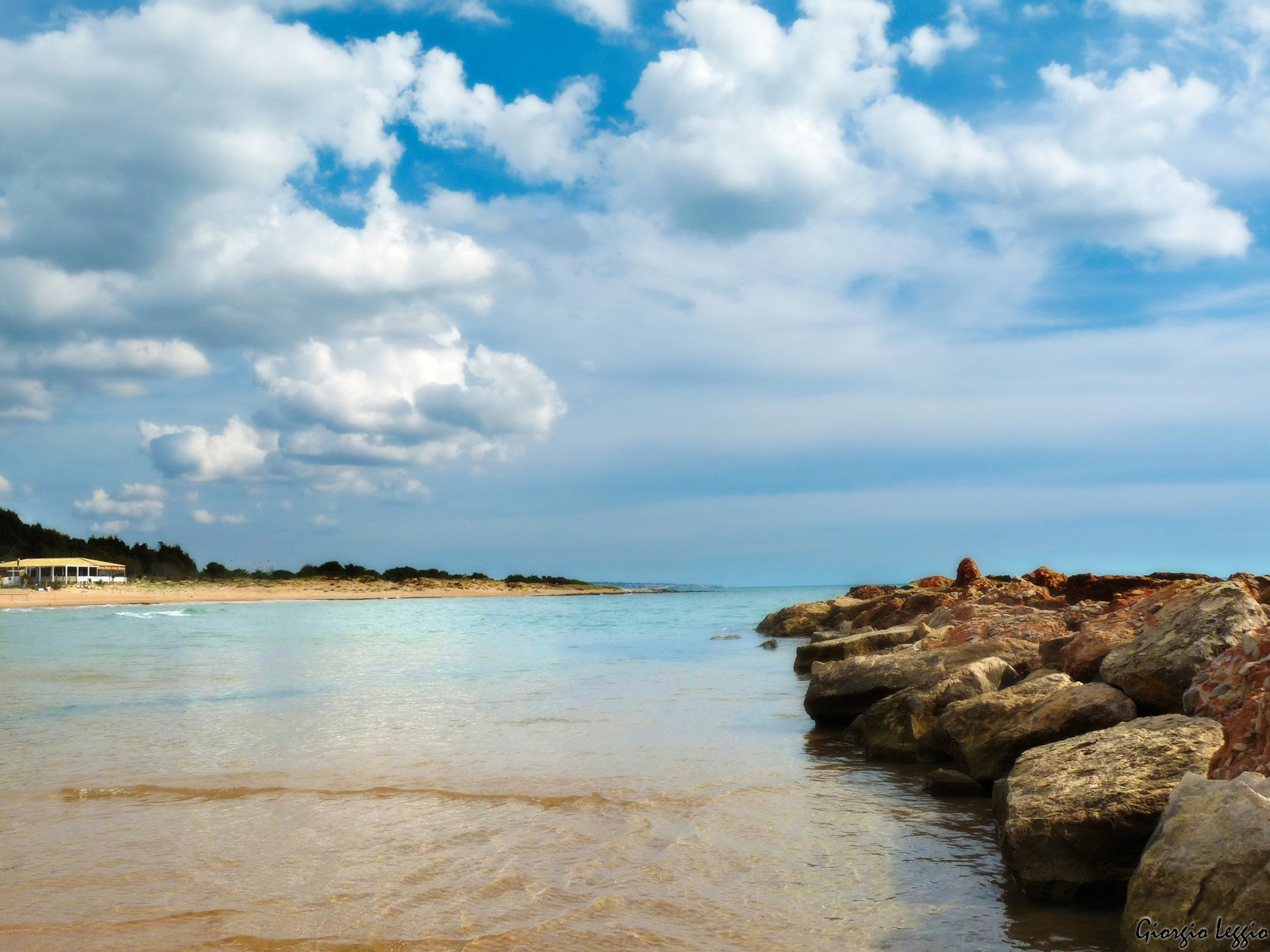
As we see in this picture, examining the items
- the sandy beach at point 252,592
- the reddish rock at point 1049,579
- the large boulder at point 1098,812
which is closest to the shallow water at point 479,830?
the large boulder at point 1098,812

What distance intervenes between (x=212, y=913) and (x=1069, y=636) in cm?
831

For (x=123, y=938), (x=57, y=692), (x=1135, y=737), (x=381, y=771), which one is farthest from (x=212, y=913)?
(x=57, y=692)

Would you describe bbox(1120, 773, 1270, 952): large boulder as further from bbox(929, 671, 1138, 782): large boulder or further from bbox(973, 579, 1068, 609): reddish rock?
bbox(973, 579, 1068, 609): reddish rock

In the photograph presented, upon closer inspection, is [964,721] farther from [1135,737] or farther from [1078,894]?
[1078,894]

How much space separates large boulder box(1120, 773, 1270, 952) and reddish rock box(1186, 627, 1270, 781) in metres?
0.70

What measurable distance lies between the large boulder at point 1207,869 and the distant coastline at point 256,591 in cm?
5898

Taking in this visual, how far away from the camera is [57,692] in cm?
1372

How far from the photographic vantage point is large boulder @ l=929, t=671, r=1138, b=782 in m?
6.50

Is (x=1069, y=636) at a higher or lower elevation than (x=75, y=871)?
higher

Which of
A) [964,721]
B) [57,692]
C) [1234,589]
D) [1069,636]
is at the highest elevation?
[1234,589]

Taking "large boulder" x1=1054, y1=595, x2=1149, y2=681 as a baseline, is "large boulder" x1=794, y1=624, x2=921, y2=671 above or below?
below

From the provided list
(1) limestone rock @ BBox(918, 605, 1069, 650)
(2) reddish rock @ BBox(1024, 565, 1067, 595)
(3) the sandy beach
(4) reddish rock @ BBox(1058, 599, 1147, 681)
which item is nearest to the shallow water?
(4) reddish rock @ BBox(1058, 599, 1147, 681)

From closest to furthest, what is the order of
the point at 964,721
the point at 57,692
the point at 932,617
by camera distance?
the point at 964,721 → the point at 57,692 → the point at 932,617

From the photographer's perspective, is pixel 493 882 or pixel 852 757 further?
pixel 852 757
